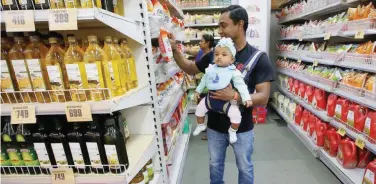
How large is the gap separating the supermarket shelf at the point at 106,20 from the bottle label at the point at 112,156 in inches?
22.5

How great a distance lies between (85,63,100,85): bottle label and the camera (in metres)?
0.99

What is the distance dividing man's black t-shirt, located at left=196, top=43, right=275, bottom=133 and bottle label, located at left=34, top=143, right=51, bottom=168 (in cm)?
107

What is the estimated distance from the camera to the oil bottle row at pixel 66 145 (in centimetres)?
110

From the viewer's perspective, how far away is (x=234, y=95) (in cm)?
148

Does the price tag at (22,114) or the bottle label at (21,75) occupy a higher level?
the bottle label at (21,75)

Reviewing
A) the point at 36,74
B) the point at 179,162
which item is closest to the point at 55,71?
the point at 36,74

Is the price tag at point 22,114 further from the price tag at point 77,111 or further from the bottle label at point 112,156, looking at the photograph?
the bottle label at point 112,156

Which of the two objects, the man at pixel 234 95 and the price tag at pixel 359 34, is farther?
the price tag at pixel 359 34

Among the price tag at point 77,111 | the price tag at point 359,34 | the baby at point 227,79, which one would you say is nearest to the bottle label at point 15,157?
the price tag at point 77,111


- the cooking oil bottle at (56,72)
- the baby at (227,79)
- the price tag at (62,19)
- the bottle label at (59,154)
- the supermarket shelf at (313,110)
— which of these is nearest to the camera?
the price tag at (62,19)

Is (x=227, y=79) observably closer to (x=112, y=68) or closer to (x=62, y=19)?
(x=112, y=68)

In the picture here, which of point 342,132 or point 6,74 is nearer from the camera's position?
point 6,74

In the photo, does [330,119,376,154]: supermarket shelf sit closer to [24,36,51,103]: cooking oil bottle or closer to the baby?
the baby

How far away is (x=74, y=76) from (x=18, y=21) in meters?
0.30
